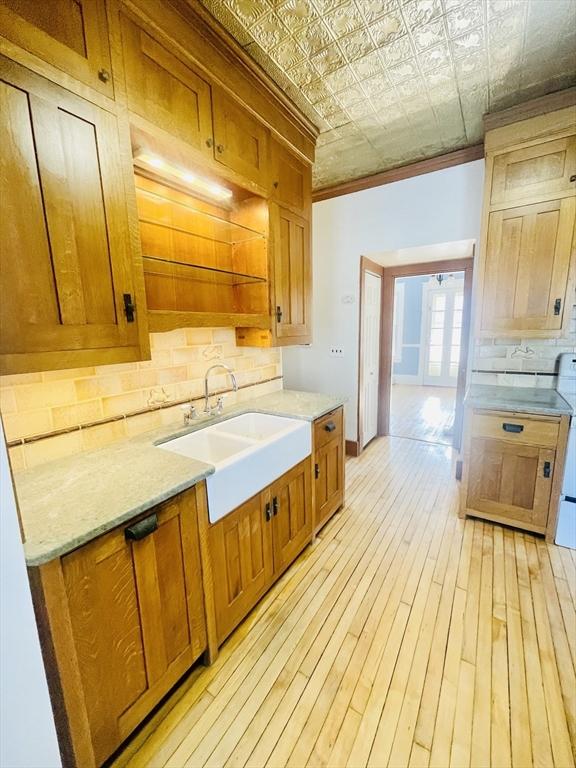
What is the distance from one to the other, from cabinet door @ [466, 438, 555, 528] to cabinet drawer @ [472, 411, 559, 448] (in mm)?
47

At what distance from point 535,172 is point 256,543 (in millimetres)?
2946

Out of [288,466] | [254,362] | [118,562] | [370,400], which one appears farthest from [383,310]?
[118,562]

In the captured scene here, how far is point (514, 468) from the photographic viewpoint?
2230 millimetres

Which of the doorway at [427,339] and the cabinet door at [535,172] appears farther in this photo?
the doorway at [427,339]

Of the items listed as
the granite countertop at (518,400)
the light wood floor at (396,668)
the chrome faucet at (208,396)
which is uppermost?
the chrome faucet at (208,396)

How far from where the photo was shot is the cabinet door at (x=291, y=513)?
1757 mm

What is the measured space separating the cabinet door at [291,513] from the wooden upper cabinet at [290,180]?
1762mm

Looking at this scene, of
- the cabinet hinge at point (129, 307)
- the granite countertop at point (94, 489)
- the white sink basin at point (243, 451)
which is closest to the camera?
the granite countertop at point (94, 489)

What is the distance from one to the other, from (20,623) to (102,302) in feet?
3.22

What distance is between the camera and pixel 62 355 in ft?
3.56

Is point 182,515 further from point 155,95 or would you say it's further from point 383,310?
point 383,310

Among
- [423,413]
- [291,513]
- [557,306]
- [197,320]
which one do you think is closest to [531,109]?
[557,306]

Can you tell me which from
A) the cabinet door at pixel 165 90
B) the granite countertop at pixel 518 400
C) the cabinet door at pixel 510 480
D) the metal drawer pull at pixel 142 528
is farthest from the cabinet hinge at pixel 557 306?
the metal drawer pull at pixel 142 528

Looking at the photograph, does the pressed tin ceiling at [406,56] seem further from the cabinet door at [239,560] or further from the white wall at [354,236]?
the cabinet door at [239,560]
